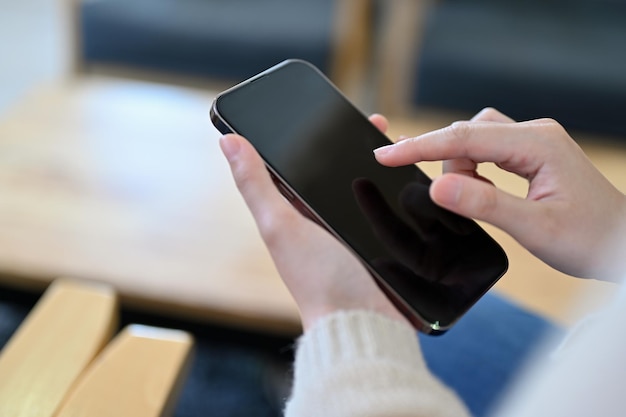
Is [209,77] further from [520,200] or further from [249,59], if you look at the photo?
[520,200]

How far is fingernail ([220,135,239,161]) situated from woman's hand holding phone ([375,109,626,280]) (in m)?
0.09

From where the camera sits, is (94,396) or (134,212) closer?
(94,396)

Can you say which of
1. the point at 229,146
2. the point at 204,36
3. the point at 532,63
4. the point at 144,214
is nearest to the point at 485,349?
the point at 229,146

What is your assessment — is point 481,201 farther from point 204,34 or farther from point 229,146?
point 204,34

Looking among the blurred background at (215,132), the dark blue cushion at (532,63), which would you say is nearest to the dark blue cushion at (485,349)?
the blurred background at (215,132)

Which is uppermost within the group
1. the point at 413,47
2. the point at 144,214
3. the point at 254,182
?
the point at 254,182

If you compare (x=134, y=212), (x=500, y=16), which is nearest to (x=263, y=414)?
(x=134, y=212)

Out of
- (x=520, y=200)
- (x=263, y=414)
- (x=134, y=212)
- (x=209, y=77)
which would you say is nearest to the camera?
(x=520, y=200)

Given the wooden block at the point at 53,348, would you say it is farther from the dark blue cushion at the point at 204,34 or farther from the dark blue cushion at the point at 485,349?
the dark blue cushion at the point at 204,34

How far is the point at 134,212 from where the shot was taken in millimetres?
877

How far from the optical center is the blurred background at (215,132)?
0.79m

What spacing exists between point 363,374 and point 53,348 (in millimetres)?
254

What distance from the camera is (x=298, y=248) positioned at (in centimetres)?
42

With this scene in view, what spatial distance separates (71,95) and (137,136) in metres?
0.18
